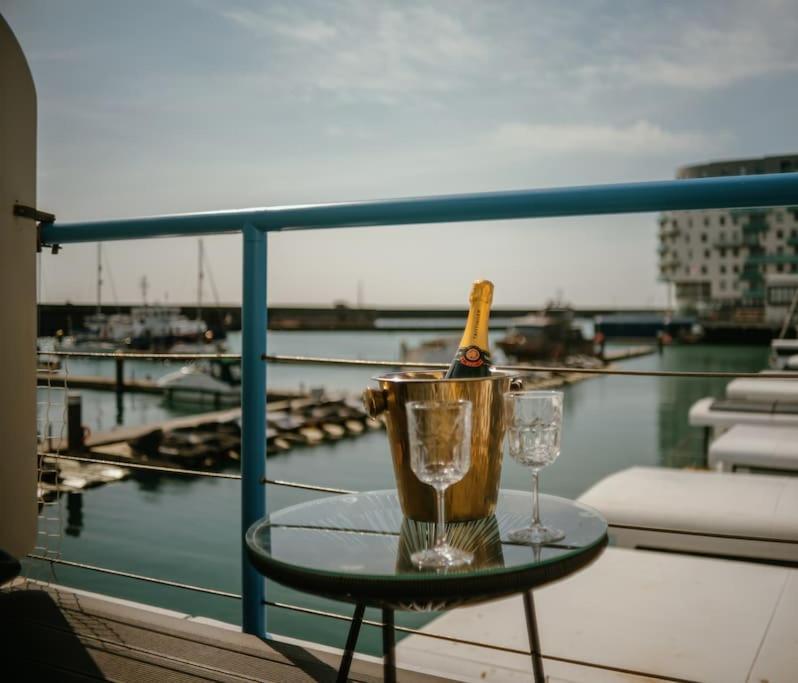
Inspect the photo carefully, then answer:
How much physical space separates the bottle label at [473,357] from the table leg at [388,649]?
0.36 meters

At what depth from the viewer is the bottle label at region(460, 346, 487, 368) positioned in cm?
107

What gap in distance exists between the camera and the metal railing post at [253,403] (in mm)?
1513

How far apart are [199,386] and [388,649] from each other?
1253 inches

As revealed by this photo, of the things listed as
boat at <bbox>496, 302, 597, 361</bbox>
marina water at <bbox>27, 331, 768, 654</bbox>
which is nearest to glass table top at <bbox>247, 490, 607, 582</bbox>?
marina water at <bbox>27, 331, 768, 654</bbox>

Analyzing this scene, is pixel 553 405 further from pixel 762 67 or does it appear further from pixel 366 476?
pixel 762 67

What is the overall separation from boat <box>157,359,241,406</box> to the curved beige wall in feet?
96.8

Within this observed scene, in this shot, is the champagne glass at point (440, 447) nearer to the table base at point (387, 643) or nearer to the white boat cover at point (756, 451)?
the table base at point (387, 643)

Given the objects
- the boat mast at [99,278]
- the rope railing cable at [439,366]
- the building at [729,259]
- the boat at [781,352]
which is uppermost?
the building at [729,259]

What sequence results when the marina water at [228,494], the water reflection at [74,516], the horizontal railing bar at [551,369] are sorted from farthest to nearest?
the water reflection at [74,516] → the marina water at [228,494] → the horizontal railing bar at [551,369]

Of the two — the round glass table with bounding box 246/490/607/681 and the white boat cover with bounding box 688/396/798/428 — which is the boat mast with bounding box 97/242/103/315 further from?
the white boat cover with bounding box 688/396/798/428

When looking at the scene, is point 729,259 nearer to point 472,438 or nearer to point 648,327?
point 648,327

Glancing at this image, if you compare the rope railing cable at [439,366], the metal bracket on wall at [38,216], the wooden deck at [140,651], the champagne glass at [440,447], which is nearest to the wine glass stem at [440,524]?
the champagne glass at [440,447]

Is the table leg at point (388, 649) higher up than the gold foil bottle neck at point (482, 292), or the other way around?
the gold foil bottle neck at point (482, 292)

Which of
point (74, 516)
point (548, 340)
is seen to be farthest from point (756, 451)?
point (548, 340)
